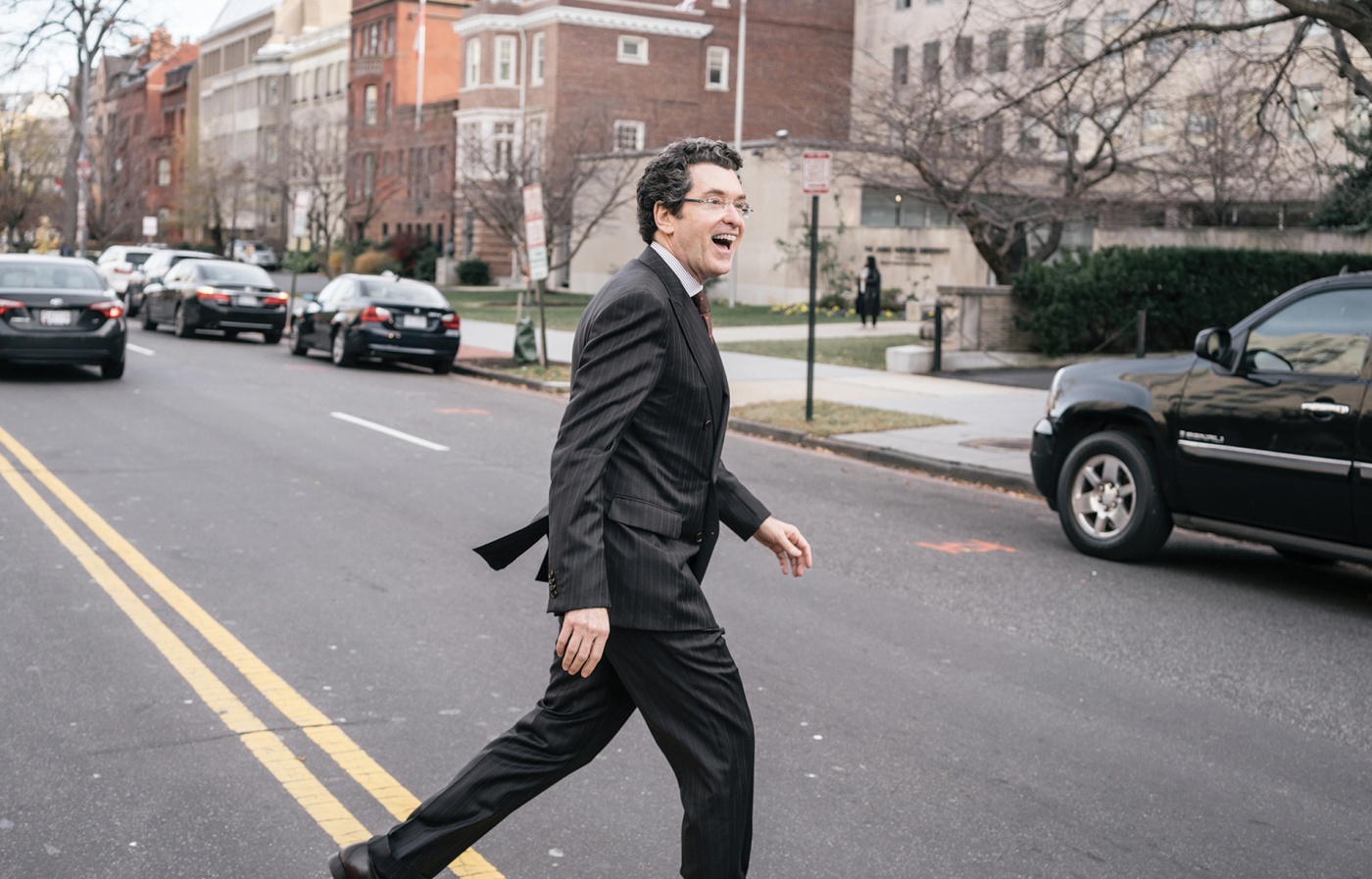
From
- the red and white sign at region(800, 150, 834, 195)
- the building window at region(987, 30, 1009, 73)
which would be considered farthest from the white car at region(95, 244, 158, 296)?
the red and white sign at region(800, 150, 834, 195)

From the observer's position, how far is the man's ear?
11.1 ft

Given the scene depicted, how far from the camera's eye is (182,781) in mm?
4898

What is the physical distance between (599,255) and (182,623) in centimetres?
4588

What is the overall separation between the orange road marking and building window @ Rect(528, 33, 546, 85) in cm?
4899

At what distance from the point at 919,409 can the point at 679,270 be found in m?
14.8

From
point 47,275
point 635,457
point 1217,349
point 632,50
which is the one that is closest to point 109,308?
point 47,275

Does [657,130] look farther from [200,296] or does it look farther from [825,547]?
[825,547]

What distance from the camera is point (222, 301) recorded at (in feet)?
91.5

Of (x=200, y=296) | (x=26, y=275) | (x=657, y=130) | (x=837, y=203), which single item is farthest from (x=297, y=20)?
(x=26, y=275)

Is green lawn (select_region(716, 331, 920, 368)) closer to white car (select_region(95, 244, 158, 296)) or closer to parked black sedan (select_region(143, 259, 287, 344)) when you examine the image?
parked black sedan (select_region(143, 259, 287, 344))

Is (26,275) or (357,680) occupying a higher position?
(26,275)

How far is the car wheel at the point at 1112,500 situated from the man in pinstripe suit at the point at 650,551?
20.5 ft

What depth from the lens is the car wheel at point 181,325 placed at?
28.2m

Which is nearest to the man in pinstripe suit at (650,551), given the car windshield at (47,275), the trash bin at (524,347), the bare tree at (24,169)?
the car windshield at (47,275)
